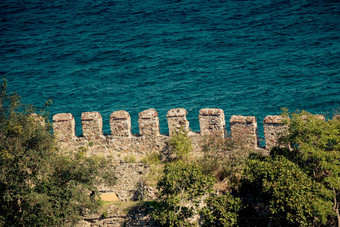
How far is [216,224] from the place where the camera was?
29.8m

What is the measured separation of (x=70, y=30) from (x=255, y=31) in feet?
79.8

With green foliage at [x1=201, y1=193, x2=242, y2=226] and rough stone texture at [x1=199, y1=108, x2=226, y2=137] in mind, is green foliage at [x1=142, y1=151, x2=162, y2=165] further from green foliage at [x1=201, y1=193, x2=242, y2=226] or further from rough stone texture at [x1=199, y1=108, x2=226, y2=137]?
green foliage at [x1=201, y1=193, x2=242, y2=226]

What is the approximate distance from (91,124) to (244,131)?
970 cm

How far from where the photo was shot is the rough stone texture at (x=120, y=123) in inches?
1334

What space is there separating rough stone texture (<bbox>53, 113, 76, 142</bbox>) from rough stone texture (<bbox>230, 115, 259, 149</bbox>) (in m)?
10.2

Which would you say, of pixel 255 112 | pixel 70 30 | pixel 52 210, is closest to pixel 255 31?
pixel 255 112

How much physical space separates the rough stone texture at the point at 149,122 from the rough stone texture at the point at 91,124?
107 inches

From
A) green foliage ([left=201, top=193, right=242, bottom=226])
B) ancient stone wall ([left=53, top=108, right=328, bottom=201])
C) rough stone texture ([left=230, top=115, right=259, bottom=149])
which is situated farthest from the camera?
ancient stone wall ([left=53, top=108, right=328, bottom=201])

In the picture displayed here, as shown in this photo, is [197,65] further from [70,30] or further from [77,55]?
[70,30]

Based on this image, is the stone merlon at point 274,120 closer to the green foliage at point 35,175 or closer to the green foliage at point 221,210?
the green foliage at point 221,210

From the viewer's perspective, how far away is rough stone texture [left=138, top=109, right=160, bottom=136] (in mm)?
33688

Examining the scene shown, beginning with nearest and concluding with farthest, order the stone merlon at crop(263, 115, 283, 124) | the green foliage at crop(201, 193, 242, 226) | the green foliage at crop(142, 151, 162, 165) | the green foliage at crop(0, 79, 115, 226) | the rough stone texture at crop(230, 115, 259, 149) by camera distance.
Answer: the green foliage at crop(0, 79, 115, 226) → the green foliage at crop(201, 193, 242, 226) → the stone merlon at crop(263, 115, 283, 124) → the rough stone texture at crop(230, 115, 259, 149) → the green foliage at crop(142, 151, 162, 165)

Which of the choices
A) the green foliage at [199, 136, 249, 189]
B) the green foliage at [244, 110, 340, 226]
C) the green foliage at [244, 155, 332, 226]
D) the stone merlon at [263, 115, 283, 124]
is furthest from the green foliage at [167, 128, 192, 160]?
the green foliage at [244, 155, 332, 226]

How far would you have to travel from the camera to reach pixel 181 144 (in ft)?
110
